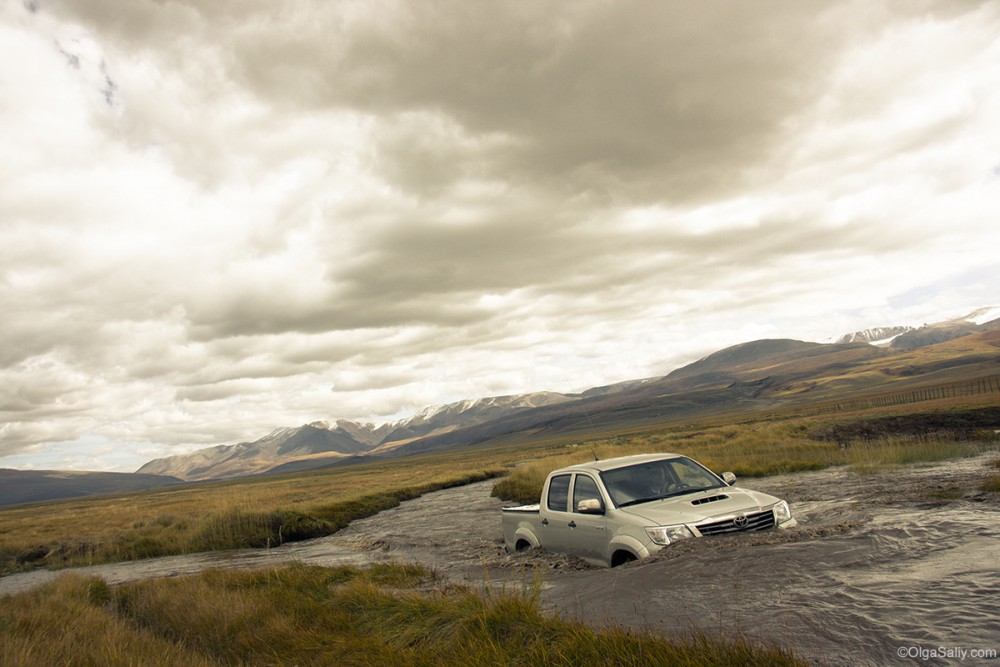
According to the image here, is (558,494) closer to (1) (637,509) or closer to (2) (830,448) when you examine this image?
(1) (637,509)

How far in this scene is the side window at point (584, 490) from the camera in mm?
9497

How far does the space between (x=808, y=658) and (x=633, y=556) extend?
3870mm

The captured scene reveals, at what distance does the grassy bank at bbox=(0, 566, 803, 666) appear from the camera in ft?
17.0

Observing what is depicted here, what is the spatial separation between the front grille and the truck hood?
0.08 meters

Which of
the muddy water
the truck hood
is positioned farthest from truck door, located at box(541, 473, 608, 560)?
the truck hood

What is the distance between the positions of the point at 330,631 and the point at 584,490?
4359mm

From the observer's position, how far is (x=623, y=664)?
4.80 meters

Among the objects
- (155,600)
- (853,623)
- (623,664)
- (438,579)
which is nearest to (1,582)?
(155,600)

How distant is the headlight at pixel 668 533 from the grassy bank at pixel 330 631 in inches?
72.0

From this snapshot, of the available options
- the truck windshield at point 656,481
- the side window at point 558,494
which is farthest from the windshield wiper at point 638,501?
the side window at point 558,494

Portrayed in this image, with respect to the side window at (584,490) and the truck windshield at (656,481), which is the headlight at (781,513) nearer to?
the truck windshield at (656,481)

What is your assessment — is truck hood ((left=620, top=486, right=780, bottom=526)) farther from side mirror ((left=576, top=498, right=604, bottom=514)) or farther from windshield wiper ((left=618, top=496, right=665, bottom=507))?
side mirror ((left=576, top=498, right=604, bottom=514))

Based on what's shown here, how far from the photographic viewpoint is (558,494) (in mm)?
10578

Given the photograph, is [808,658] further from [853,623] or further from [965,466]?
[965,466]
